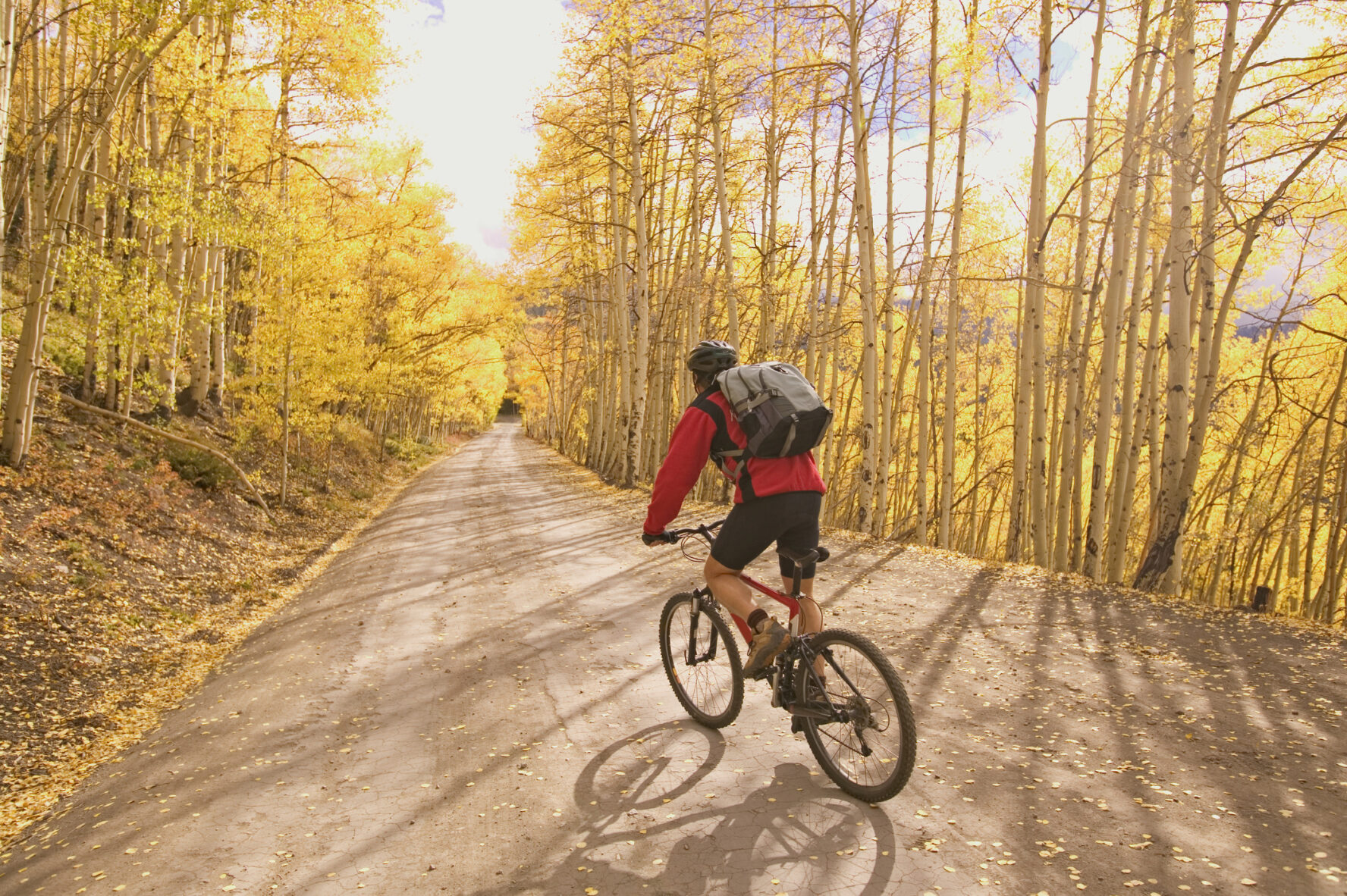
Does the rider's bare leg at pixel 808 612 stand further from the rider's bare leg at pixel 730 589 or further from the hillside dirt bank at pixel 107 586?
the hillside dirt bank at pixel 107 586

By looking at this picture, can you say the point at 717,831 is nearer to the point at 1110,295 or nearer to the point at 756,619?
the point at 756,619

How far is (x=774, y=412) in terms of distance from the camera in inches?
133

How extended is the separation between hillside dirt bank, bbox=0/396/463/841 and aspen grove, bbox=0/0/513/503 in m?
0.86

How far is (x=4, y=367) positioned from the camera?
11.1 meters

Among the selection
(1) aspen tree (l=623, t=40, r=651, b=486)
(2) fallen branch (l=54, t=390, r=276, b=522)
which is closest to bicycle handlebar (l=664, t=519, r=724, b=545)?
(2) fallen branch (l=54, t=390, r=276, b=522)

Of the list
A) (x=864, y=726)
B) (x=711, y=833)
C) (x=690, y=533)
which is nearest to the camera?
(x=711, y=833)

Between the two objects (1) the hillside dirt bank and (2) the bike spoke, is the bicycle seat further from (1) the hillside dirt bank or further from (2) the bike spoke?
(1) the hillside dirt bank

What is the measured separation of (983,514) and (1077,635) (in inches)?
777

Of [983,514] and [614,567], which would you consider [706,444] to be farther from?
[983,514]

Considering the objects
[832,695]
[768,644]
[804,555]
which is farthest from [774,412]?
[832,695]

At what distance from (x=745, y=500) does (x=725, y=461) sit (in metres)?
0.21

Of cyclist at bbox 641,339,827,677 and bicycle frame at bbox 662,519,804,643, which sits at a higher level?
cyclist at bbox 641,339,827,677

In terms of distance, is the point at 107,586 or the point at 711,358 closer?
the point at 711,358

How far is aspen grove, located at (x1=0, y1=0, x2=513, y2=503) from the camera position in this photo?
8.53 m
